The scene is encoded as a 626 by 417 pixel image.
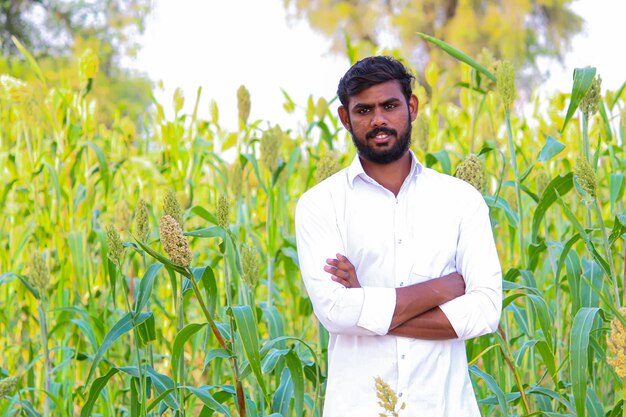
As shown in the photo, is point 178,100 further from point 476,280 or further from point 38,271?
point 476,280

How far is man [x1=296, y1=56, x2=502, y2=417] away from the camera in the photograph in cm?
160

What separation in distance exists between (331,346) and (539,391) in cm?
52

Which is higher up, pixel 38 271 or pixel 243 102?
pixel 243 102

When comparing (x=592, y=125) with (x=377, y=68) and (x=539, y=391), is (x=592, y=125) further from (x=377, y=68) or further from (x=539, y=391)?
(x=377, y=68)

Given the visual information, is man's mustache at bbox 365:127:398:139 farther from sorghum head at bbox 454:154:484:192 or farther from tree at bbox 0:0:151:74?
tree at bbox 0:0:151:74

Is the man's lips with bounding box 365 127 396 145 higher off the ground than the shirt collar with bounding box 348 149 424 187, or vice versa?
the man's lips with bounding box 365 127 396 145

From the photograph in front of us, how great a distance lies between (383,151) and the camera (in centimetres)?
169

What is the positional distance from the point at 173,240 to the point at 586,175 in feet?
2.57

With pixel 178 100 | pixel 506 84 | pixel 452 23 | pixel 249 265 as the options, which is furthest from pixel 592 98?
pixel 452 23

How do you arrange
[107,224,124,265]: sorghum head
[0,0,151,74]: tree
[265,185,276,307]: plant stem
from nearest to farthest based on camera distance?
[107,224,124,265]: sorghum head, [265,185,276,307]: plant stem, [0,0,151,74]: tree

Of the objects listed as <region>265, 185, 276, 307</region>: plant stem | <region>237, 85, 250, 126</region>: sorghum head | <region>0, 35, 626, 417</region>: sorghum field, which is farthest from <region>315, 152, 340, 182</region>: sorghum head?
<region>237, 85, 250, 126</region>: sorghum head

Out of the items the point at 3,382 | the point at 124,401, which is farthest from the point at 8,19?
the point at 3,382

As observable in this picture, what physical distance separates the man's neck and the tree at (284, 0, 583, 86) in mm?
11854

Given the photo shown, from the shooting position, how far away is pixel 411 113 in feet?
6.12
